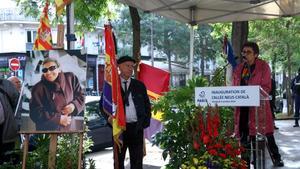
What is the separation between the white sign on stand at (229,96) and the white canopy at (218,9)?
3.74 m

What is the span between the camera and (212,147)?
5.04 m

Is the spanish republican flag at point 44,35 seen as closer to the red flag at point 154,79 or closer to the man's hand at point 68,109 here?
the man's hand at point 68,109

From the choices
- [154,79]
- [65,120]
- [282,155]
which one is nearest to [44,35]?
[65,120]

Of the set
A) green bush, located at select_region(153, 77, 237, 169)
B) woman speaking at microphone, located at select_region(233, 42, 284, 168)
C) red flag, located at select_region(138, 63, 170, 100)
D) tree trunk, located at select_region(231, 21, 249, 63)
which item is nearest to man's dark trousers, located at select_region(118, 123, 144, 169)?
green bush, located at select_region(153, 77, 237, 169)

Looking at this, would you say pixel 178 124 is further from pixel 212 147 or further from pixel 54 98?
pixel 54 98

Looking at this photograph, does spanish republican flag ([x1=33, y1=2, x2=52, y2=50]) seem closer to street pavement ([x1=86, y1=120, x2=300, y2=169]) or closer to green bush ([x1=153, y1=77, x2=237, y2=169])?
green bush ([x1=153, y1=77, x2=237, y2=169])

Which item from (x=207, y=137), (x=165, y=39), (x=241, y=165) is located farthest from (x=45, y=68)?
(x=165, y=39)

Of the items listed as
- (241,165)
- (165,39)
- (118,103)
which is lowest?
(241,165)

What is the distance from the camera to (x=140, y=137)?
19.0 ft

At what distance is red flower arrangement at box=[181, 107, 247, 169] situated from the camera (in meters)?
4.99

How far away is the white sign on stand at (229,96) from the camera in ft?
16.3

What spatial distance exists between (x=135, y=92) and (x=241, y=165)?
158cm

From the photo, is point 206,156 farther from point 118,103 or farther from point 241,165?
point 118,103

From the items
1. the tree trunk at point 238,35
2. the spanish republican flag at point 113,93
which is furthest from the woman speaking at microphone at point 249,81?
the tree trunk at point 238,35
